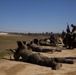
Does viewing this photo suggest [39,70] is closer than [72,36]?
Yes

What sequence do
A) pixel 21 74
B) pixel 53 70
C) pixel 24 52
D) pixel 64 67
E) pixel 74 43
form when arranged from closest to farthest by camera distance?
pixel 21 74 < pixel 53 70 < pixel 64 67 < pixel 24 52 < pixel 74 43

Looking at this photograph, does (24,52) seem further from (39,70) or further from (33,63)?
(39,70)

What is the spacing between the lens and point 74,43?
63.7 ft

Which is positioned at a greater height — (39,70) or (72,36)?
(72,36)

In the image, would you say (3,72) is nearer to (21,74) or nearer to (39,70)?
(21,74)

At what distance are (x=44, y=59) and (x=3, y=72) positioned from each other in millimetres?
2322

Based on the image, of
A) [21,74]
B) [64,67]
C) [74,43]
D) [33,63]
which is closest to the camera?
[21,74]

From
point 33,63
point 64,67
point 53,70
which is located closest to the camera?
point 53,70

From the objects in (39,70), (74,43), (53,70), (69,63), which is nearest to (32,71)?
(39,70)

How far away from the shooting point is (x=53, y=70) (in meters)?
9.12

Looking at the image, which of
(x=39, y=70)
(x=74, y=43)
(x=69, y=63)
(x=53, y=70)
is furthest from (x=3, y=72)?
(x=74, y=43)

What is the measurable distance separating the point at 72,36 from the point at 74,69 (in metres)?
10.3

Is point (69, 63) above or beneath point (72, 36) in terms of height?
beneath

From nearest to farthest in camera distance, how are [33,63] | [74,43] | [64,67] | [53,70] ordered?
1. [53,70]
2. [64,67]
3. [33,63]
4. [74,43]
